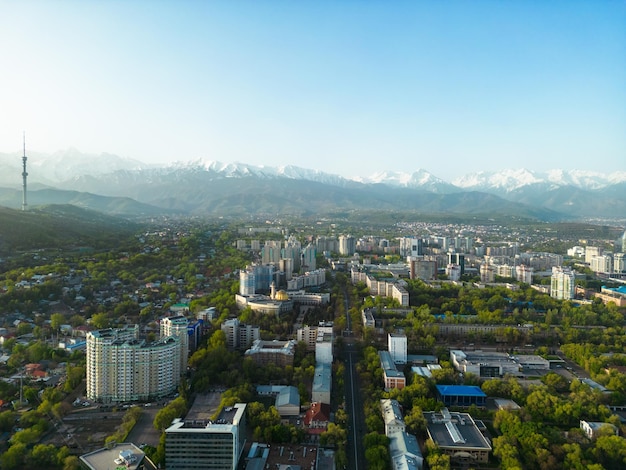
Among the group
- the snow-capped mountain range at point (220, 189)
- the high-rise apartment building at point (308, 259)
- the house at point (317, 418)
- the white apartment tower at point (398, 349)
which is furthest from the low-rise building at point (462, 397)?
the snow-capped mountain range at point (220, 189)

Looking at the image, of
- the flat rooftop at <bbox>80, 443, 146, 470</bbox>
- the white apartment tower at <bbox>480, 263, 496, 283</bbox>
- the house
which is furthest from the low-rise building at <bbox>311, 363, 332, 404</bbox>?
the white apartment tower at <bbox>480, 263, 496, 283</bbox>

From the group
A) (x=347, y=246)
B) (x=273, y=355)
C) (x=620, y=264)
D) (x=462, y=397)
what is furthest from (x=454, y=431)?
(x=347, y=246)

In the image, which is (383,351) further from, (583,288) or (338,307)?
(583,288)

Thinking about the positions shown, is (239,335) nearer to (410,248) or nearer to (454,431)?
(454,431)

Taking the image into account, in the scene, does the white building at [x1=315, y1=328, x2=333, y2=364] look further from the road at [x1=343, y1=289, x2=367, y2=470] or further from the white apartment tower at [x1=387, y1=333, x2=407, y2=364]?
the white apartment tower at [x1=387, y1=333, x2=407, y2=364]

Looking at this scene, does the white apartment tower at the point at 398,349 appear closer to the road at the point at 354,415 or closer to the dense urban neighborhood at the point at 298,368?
the dense urban neighborhood at the point at 298,368

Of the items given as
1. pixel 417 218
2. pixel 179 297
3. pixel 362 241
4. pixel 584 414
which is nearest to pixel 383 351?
pixel 584 414
